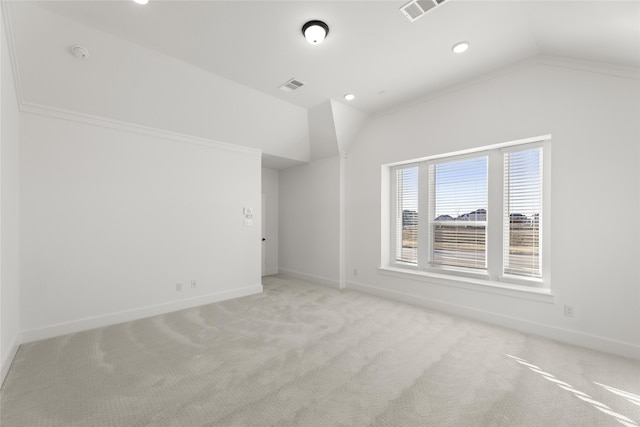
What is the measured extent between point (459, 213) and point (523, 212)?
0.84 meters

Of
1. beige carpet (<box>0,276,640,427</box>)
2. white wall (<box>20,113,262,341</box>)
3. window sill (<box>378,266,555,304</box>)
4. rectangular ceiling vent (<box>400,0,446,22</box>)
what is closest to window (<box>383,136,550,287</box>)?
window sill (<box>378,266,555,304</box>)

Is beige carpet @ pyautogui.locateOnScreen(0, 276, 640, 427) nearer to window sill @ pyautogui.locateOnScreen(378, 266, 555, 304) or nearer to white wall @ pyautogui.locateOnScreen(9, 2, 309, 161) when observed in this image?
window sill @ pyautogui.locateOnScreen(378, 266, 555, 304)

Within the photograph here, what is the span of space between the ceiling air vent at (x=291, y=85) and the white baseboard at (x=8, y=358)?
412 cm

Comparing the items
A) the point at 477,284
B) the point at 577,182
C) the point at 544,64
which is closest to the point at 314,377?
the point at 477,284

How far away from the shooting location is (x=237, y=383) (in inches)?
92.4

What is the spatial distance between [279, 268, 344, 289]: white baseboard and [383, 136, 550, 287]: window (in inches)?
48.4

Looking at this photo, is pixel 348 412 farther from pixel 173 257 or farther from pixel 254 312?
pixel 173 257

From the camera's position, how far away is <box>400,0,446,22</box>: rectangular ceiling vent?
247cm

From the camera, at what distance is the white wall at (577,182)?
112 inches

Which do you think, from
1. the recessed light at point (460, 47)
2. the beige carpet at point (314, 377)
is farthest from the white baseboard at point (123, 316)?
the recessed light at point (460, 47)

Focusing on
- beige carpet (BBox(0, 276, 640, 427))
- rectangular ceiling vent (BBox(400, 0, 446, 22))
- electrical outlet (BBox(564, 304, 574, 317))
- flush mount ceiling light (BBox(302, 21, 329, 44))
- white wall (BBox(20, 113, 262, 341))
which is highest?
rectangular ceiling vent (BBox(400, 0, 446, 22))

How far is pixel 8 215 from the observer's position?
2.52m

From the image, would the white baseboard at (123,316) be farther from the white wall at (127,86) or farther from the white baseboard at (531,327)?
the white baseboard at (531,327)

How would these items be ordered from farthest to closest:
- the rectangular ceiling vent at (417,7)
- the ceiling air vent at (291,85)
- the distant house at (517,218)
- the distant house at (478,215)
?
the distant house at (478,215)
the ceiling air vent at (291,85)
the distant house at (517,218)
the rectangular ceiling vent at (417,7)
